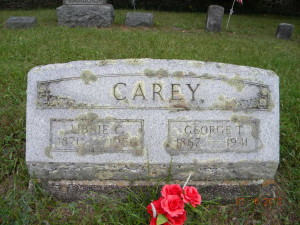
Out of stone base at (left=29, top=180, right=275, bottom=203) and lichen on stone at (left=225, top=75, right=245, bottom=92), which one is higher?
lichen on stone at (left=225, top=75, right=245, bottom=92)

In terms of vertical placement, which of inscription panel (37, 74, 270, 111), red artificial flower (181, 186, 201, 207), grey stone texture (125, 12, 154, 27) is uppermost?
inscription panel (37, 74, 270, 111)

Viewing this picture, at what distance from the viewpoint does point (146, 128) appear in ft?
6.88

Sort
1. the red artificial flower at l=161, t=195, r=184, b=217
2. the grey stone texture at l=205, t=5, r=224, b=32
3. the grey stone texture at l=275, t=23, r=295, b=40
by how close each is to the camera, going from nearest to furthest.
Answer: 1. the red artificial flower at l=161, t=195, r=184, b=217
2. the grey stone texture at l=205, t=5, r=224, b=32
3. the grey stone texture at l=275, t=23, r=295, b=40

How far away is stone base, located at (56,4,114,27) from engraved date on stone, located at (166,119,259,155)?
18.0 ft

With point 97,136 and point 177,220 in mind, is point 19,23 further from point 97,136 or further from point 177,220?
point 177,220

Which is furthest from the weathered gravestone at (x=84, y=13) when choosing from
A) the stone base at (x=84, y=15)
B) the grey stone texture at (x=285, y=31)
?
the grey stone texture at (x=285, y=31)

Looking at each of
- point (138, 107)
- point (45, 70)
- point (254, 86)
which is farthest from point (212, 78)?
point (45, 70)

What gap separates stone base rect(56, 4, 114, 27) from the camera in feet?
22.4

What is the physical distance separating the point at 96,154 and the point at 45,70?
63 cm

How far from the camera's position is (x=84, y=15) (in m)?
6.89

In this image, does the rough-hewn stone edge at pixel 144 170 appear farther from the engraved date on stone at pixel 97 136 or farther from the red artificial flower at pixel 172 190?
the red artificial flower at pixel 172 190

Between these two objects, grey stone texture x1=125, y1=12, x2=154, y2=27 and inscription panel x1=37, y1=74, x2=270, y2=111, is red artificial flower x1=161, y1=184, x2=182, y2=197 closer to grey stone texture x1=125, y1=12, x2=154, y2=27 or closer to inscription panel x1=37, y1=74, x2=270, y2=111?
inscription panel x1=37, y1=74, x2=270, y2=111

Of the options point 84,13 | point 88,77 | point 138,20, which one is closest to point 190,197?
point 88,77

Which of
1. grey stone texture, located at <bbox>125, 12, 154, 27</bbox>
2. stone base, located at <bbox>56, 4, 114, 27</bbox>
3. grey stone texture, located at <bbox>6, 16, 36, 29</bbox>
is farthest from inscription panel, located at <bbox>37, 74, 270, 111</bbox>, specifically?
grey stone texture, located at <bbox>125, 12, 154, 27</bbox>
